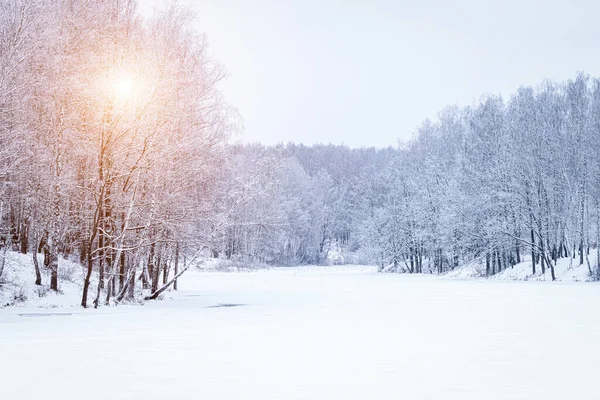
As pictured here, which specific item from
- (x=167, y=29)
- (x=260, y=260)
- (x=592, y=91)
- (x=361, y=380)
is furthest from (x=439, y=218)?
(x=361, y=380)

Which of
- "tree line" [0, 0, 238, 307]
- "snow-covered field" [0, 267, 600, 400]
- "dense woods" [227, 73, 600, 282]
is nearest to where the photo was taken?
"snow-covered field" [0, 267, 600, 400]

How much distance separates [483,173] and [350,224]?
44.0m

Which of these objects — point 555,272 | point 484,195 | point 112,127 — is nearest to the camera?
point 112,127

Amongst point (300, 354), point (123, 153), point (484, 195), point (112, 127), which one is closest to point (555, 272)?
point (484, 195)

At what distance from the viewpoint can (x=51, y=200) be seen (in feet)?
60.5

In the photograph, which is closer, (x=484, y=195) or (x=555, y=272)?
(x=555, y=272)

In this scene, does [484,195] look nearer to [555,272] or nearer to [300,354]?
[555,272]

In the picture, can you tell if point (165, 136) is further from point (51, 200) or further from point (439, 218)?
point (439, 218)

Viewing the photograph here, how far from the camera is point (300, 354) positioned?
9039 mm

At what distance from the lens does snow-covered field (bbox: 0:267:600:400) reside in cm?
654

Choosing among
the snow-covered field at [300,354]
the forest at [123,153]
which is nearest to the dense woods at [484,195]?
the forest at [123,153]

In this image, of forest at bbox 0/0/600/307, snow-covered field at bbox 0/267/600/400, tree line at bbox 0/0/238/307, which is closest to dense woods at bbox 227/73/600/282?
forest at bbox 0/0/600/307

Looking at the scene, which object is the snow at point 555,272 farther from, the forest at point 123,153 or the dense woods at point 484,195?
the forest at point 123,153

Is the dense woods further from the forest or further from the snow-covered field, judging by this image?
the snow-covered field
